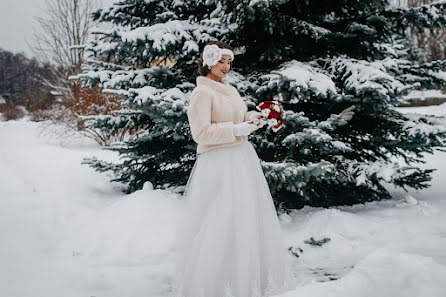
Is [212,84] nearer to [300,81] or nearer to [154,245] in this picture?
[300,81]

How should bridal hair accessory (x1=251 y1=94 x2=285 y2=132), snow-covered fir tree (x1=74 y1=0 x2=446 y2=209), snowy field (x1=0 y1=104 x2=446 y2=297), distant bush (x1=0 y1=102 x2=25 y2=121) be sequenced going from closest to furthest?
snowy field (x1=0 y1=104 x2=446 y2=297), bridal hair accessory (x1=251 y1=94 x2=285 y2=132), snow-covered fir tree (x1=74 y1=0 x2=446 y2=209), distant bush (x1=0 y1=102 x2=25 y2=121)

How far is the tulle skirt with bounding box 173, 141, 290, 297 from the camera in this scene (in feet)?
8.03

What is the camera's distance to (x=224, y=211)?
2.49 metres

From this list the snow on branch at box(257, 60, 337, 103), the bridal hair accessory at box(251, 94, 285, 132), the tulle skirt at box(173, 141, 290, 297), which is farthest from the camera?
the snow on branch at box(257, 60, 337, 103)

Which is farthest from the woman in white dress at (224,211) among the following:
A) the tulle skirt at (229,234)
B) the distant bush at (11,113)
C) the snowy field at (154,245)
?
the distant bush at (11,113)

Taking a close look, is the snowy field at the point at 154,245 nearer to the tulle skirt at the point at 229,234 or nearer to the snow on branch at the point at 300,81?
the tulle skirt at the point at 229,234

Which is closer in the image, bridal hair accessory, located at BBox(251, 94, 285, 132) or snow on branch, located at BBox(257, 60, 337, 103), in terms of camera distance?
bridal hair accessory, located at BBox(251, 94, 285, 132)

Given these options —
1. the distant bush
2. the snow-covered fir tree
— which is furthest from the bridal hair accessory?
the distant bush

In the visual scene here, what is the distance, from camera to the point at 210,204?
256 cm

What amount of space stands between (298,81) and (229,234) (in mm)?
1968

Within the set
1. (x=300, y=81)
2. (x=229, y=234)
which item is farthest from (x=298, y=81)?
(x=229, y=234)

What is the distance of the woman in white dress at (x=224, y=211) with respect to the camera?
2438 mm

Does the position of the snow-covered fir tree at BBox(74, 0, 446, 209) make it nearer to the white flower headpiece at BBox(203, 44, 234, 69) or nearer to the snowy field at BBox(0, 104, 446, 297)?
the snowy field at BBox(0, 104, 446, 297)

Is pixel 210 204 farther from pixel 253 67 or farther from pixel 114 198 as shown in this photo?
pixel 114 198
